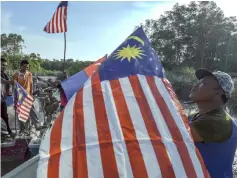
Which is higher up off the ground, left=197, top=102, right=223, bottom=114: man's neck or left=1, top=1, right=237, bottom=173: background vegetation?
left=1, top=1, right=237, bottom=173: background vegetation

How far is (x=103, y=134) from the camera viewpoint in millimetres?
1351

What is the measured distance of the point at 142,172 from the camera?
1310 mm

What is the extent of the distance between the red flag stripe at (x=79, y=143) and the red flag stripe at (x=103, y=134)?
0.07 metres

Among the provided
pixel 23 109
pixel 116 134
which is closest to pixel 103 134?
pixel 116 134

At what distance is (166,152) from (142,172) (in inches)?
5.7

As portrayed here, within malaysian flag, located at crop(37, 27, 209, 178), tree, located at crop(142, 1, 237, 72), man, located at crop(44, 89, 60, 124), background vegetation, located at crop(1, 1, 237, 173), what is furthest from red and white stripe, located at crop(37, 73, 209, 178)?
tree, located at crop(142, 1, 237, 72)

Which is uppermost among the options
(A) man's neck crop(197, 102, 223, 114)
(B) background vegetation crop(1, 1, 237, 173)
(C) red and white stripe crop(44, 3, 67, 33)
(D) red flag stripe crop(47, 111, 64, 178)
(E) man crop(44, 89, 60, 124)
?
(B) background vegetation crop(1, 1, 237, 173)

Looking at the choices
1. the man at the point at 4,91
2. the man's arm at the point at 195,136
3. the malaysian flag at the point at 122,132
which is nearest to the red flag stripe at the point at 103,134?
the malaysian flag at the point at 122,132

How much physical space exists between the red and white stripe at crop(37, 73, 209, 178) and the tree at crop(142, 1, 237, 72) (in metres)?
42.4

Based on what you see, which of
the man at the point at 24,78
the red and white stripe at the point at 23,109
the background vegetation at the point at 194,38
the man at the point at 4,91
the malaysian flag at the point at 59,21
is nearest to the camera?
the red and white stripe at the point at 23,109

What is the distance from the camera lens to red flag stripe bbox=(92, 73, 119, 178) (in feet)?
4.22

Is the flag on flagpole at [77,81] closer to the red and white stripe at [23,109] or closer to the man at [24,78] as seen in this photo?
the red and white stripe at [23,109]

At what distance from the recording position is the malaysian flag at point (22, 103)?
17.4 feet

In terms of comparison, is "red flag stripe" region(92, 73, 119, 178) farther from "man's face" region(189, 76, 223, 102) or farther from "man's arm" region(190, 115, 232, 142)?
"man's face" region(189, 76, 223, 102)
